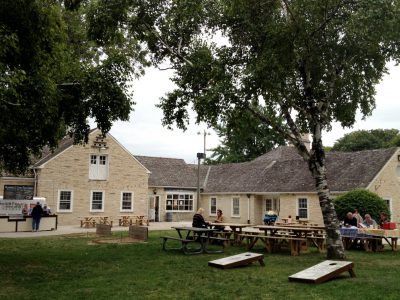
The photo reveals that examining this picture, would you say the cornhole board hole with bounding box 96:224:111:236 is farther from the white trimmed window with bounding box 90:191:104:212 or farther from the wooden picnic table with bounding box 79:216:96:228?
the white trimmed window with bounding box 90:191:104:212

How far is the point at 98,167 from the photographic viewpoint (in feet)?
107

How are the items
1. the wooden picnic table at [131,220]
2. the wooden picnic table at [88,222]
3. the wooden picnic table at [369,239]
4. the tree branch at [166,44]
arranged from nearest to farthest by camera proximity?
the tree branch at [166,44]
the wooden picnic table at [369,239]
the wooden picnic table at [88,222]
the wooden picnic table at [131,220]

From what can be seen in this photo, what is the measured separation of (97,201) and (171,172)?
9.31 m

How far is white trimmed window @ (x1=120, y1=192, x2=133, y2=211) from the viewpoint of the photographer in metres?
33.6

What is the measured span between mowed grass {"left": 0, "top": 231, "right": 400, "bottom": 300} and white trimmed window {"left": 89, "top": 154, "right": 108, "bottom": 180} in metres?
16.3

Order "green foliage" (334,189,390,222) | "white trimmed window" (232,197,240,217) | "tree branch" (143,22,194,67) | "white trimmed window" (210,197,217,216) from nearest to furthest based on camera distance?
A: 1. "tree branch" (143,22,194,67)
2. "green foliage" (334,189,390,222)
3. "white trimmed window" (232,197,240,217)
4. "white trimmed window" (210,197,217,216)

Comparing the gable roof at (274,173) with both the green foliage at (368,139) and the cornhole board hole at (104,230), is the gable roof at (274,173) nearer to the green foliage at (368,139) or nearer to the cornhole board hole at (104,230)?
the cornhole board hole at (104,230)

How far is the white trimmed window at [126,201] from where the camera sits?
1321 inches

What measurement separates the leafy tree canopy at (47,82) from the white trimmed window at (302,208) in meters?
18.9

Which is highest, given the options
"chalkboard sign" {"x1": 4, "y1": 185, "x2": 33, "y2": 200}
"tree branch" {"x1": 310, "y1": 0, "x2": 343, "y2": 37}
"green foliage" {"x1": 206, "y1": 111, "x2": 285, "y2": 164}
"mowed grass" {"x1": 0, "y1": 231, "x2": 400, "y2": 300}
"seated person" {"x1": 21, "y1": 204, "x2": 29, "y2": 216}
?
"green foliage" {"x1": 206, "y1": 111, "x2": 285, "y2": 164}

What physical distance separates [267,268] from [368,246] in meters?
7.04

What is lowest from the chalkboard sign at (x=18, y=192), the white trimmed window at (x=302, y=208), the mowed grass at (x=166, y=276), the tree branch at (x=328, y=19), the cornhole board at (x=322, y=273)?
the mowed grass at (x=166, y=276)

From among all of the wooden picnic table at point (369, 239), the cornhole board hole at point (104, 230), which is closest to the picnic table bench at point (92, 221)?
the cornhole board hole at point (104, 230)

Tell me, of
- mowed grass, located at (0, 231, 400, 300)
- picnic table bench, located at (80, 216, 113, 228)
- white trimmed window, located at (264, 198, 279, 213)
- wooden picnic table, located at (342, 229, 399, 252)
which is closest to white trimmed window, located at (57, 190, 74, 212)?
picnic table bench, located at (80, 216, 113, 228)
